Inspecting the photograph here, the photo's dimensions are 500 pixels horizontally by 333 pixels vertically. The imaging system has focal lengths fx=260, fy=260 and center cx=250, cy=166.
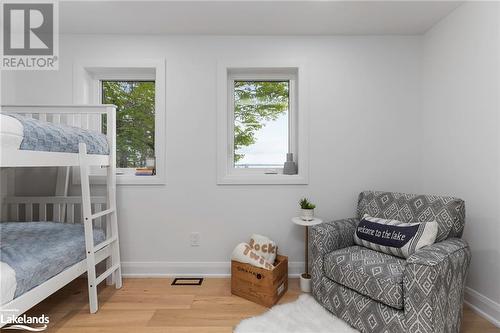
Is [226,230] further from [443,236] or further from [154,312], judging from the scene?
[443,236]

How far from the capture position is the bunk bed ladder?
183cm

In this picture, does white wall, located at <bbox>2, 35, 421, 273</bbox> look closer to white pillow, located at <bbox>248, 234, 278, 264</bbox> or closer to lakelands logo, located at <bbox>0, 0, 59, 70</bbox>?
white pillow, located at <bbox>248, 234, 278, 264</bbox>

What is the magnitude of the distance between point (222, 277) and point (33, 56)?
2.77 meters

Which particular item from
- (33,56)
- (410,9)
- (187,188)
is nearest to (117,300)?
(187,188)

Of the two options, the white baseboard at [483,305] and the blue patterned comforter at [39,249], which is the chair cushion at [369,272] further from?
the blue patterned comforter at [39,249]

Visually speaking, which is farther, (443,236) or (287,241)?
(287,241)

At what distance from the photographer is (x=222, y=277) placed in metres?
2.48

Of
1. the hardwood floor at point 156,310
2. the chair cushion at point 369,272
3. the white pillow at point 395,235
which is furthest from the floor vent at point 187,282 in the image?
the white pillow at point 395,235

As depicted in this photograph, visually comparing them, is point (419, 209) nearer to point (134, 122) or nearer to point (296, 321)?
point (296, 321)

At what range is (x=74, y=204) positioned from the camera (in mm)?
2400

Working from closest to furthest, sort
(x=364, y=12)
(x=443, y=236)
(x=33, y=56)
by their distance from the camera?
(x=443, y=236) → (x=364, y=12) → (x=33, y=56)

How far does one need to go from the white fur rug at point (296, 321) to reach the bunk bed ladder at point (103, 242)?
3.61 feet

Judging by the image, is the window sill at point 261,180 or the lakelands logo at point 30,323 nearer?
the lakelands logo at point 30,323

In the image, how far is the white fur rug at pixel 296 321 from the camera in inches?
65.8
